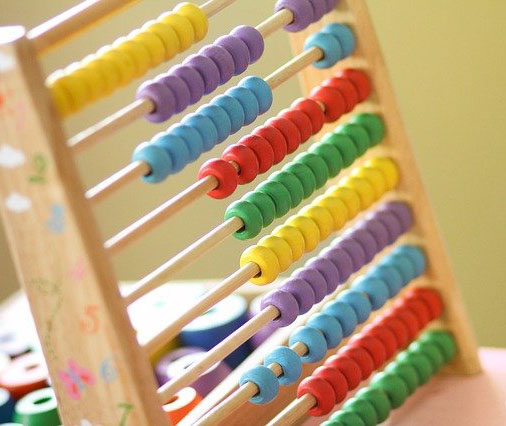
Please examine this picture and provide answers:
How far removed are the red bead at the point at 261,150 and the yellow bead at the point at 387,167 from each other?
18 centimetres

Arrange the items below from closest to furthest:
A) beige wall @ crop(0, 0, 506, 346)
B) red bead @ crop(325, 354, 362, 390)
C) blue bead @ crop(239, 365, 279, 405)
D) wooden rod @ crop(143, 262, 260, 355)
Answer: wooden rod @ crop(143, 262, 260, 355)
blue bead @ crop(239, 365, 279, 405)
red bead @ crop(325, 354, 362, 390)
beige wall @ crop(0, 0, 506, 346)

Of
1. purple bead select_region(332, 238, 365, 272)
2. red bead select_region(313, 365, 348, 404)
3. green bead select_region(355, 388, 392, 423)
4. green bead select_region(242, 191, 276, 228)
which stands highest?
green bead select_region(242, 191, 276, 228)

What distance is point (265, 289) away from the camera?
1.50 metres

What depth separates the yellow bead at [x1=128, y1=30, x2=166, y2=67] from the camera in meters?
Answer: 0.95

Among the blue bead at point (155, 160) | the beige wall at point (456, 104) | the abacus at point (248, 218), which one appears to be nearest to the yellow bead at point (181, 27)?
the abacus at point (248, 218)

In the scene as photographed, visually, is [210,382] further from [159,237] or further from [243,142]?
[159,237]

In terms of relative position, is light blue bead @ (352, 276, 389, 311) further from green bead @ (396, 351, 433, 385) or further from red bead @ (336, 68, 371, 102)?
red bead @ (336, 68, 371, 102)

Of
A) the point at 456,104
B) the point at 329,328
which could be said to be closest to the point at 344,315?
the point at 329,328

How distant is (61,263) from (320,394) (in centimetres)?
37

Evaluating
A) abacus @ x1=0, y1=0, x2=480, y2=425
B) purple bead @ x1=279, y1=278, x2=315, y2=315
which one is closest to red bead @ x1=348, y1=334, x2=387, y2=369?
abacus @ x1=0, y1=0, x2=480, y2=425

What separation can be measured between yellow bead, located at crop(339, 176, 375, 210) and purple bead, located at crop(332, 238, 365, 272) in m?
0.04

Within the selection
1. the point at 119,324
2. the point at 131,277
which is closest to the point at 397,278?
the point at 119,324

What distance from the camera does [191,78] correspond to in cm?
99

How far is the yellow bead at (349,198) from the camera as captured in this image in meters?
1.17
